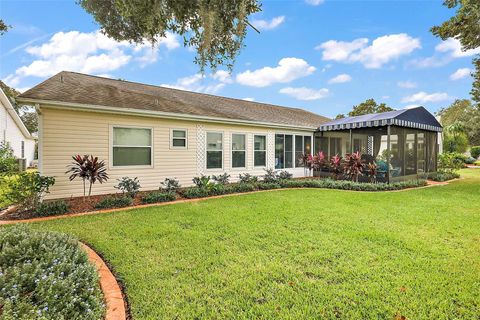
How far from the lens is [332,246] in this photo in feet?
12.2

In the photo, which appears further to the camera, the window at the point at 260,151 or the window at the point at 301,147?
the window at the point at 301,147

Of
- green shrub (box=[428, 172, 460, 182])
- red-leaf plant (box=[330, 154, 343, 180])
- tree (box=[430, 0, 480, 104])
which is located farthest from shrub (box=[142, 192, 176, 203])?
green shrub (box=[428, 172, 460, 182])

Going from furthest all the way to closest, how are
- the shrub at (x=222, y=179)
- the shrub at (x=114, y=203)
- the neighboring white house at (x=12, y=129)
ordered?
the neighboring white house at (x=12, y=129)
the shrub at (x=222, y=179)
the shrub at (x=114, y=203)

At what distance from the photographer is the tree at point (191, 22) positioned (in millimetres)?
3717

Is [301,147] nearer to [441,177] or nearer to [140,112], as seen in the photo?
[441,177]

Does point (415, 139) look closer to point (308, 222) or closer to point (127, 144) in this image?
point (308, 222)

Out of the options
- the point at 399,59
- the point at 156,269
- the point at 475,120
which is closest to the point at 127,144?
the point at 156,269

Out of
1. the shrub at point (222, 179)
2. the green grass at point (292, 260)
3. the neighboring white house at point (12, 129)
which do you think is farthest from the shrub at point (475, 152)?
the neighboring white house at point (12, 129)

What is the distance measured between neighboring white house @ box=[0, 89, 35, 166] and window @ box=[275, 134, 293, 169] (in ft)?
44.7

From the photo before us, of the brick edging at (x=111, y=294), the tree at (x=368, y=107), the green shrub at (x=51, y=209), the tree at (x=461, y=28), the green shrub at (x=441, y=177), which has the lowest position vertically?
the brick edging at (x=111, y=294)

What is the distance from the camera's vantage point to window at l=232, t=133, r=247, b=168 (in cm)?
1056

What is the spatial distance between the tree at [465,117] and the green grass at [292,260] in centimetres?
3303

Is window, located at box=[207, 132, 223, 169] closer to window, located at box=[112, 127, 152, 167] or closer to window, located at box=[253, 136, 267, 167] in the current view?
window, located at box=[253, 136, 267, 167]

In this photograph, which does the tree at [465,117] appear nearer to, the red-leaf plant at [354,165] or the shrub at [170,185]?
the red-leaf plant at [354,165]
